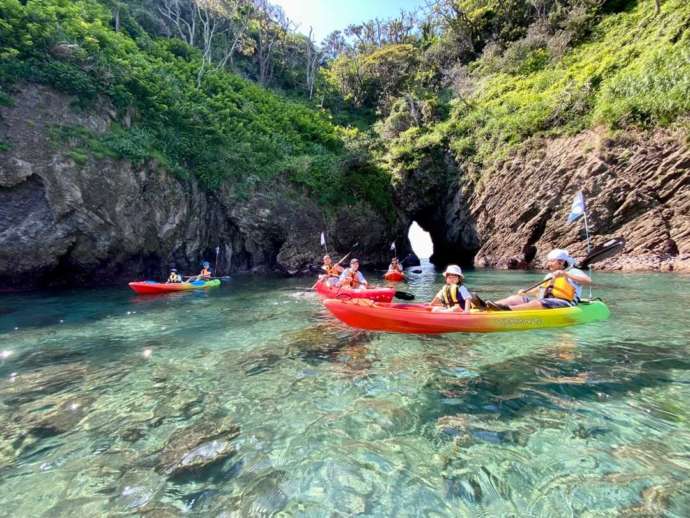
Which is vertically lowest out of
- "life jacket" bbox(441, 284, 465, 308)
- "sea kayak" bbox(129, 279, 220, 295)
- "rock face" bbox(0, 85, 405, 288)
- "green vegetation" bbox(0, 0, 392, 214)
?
"sea kayak" bbox(129, 279, 220, 295)

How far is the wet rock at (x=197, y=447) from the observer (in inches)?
117

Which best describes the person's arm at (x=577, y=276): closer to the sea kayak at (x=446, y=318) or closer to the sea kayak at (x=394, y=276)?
the sea kayak at (x=446, y=318)

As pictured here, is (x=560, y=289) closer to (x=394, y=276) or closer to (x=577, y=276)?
(x=577, y=276)

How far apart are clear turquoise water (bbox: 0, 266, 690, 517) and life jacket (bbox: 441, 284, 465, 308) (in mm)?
744

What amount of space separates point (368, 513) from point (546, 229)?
21907 mm

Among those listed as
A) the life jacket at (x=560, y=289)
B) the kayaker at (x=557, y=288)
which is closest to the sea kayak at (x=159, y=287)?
the kayaker at (x=557, y=288)

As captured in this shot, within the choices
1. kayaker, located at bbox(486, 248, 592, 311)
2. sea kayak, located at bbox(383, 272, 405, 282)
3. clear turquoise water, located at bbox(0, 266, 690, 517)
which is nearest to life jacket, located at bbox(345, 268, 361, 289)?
clear turquoise water, located at bbox(0, 266, 690, 517)

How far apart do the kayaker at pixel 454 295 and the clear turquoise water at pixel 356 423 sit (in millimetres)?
652

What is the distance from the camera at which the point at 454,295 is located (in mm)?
7227

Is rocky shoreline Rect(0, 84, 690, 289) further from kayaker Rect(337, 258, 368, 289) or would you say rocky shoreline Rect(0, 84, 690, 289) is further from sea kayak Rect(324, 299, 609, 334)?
sea kayak Rect(324, 299, 609, 334)

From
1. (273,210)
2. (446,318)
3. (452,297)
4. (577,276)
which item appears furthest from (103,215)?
(577,276)

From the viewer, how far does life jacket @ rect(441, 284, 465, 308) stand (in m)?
7.22

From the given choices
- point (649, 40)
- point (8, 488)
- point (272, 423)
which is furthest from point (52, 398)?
point (649, 40)

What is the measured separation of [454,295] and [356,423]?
14.0ft
